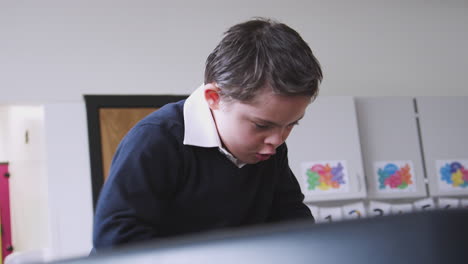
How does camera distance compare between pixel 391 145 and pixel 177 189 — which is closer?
pixel 177 189

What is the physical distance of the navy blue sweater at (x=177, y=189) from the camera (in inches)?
31.4

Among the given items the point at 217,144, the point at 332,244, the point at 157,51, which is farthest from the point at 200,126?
the point at 157,51

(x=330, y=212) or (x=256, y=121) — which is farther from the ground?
(x=256, y=121)

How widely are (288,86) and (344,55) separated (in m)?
3.02

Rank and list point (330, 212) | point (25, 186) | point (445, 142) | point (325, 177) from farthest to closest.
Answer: point (25, 186)
point (445, 142)
point (330, 212)
point (325, 177)

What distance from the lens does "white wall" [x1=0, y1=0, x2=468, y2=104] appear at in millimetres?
3064

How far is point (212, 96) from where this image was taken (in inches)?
39.0

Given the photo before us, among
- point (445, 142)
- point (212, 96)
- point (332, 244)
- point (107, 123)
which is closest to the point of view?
point (332, 244)

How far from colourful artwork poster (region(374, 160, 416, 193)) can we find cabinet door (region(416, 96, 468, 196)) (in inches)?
5.1

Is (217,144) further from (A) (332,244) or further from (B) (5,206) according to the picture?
(B) (5,206)

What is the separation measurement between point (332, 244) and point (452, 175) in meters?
3.58

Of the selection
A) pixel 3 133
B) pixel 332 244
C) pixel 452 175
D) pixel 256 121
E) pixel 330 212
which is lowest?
pixel 330 212

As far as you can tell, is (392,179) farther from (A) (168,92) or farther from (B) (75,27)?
(B) (75,27)

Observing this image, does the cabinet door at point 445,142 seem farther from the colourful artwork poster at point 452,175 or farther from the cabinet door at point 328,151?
the cabinet door at point 328,151
